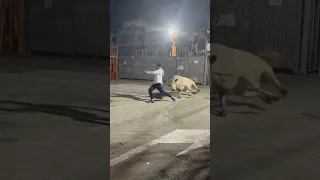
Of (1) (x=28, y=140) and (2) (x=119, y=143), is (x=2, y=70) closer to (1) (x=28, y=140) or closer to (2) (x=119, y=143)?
(1) (x=28, y=140)

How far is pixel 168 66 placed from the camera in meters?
12.6

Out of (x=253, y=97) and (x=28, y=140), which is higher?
(x=253, y=97)

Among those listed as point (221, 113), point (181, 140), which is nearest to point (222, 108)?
point (221, 113)

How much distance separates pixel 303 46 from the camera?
2488mm

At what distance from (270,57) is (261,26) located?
223 millimetres

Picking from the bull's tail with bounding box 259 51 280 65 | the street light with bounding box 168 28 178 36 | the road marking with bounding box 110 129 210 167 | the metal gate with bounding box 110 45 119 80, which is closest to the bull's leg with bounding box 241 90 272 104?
the bull's tail with bounding box 259 51 280 65

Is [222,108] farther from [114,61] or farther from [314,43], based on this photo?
[114,61]

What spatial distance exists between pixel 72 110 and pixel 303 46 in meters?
1.63

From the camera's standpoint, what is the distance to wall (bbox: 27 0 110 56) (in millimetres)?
2465

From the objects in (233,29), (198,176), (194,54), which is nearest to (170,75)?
(194,54)

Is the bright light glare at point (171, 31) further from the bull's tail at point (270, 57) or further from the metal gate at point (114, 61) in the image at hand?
the bull's tail at point (270, 57)

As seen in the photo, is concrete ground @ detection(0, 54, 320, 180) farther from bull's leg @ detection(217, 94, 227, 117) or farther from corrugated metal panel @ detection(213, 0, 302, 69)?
corrugated metal panel @ detection(213, 0, 302, 69)

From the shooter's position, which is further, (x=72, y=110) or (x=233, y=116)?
(x=233, y=116)

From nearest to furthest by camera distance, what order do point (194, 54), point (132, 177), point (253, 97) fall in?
point (253, 97) → point (132, 177) → point (194, 54)
